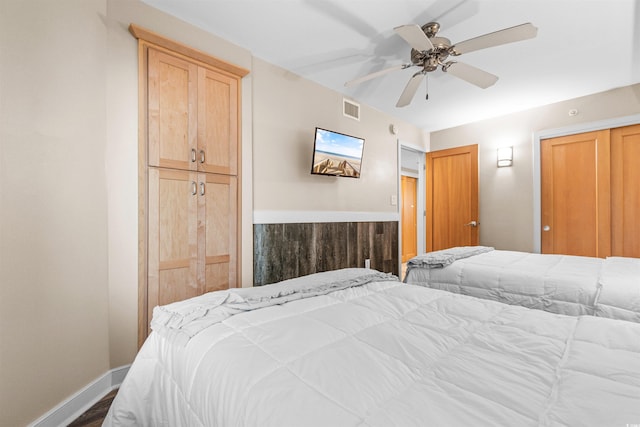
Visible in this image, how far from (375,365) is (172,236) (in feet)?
5.82

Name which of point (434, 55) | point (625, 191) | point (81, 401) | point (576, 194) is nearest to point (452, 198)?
point (576, 194)

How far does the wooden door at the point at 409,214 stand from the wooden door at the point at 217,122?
15.6 feet

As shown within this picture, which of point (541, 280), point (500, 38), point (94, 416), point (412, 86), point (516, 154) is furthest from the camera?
point (516, 154)

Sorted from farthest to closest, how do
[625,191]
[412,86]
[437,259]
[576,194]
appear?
1. [576,194]
2. [625,191]
3. [437,259]
4. [412,86]

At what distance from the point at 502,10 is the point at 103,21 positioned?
2671 mm

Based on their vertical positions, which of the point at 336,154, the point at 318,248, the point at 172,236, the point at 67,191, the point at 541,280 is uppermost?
the point at 336,154

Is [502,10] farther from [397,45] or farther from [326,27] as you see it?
[326,27]

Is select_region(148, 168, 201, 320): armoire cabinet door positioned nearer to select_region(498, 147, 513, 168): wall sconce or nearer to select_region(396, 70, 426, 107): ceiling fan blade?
select_region(396, 70, 426, 107): ceiling fan blade

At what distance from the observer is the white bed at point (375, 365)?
2.12 ft

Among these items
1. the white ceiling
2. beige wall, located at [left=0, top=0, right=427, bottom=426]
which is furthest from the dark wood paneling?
the white ceiling

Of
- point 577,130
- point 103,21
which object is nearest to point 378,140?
point 577,130

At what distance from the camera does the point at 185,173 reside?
212 cm

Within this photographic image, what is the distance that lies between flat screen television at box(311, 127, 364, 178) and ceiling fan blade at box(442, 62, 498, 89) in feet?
3.95

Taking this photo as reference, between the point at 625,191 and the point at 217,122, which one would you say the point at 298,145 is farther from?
the point at 625,191
